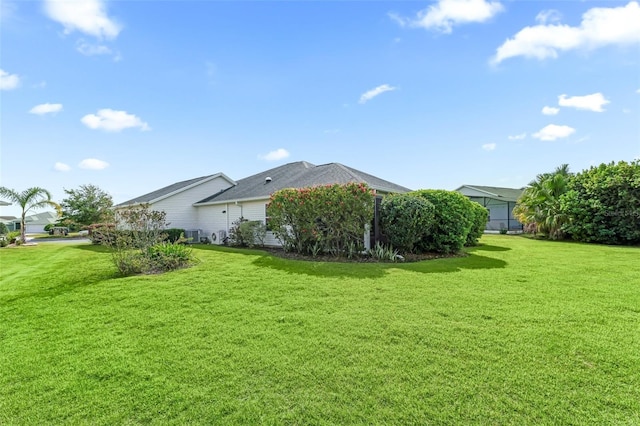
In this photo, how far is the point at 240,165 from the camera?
2339 cm

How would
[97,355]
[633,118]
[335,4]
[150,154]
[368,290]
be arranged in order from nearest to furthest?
[97,355] → [368,290] → [335,4] → [633,118] → [150,154]

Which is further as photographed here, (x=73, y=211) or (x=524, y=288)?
(x=73, y=211)

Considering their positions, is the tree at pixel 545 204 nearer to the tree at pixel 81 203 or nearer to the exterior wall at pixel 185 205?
the exterior wall at pixel 185 205

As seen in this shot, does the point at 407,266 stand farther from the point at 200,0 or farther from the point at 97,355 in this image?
the point at 200,0

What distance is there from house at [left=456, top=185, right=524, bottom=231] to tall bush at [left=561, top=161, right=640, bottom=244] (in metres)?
8.96

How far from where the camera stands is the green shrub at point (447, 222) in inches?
431

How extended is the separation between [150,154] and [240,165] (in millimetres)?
7391

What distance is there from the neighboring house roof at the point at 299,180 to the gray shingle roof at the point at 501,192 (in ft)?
48.9

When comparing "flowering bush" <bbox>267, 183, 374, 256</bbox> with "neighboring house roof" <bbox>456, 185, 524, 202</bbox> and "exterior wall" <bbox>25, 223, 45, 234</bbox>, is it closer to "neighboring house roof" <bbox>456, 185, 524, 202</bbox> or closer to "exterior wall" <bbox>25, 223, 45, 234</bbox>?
"neighboring house roof" <bbox>456, 185, 524, 202</bbox>

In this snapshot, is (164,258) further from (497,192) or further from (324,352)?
(497,192)

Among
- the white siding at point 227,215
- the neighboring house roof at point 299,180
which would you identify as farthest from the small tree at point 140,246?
the neighboring house roof at point 299,180

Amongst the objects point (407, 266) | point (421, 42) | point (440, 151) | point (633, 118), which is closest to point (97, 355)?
point (407, 266)

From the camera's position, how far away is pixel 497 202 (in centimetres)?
3089

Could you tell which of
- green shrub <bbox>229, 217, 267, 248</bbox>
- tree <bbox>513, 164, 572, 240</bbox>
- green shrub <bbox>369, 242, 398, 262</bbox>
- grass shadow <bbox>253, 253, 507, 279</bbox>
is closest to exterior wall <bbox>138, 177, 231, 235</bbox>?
green shrub <bbox>229, 217, 267, 248</bbox>
